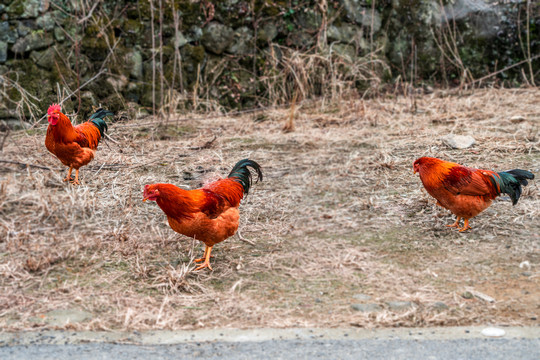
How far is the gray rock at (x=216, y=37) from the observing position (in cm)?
827

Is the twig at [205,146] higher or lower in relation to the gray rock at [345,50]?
lower

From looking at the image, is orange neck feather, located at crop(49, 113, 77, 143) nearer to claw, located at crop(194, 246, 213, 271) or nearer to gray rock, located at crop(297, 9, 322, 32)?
claw, located at crop(194, 246, 213, 271)

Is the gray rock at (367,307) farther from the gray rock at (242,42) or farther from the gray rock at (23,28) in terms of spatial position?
the gray rock at (23,28)

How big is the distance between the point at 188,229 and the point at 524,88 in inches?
271

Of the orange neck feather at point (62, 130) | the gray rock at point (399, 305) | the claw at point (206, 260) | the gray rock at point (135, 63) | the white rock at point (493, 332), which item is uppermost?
the gray rock at point (135, 63)

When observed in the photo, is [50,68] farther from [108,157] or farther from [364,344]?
[364,344]

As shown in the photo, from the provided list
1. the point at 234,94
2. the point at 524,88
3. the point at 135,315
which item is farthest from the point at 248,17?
the point at 135,315

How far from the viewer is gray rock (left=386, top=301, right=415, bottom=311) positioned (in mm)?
3504

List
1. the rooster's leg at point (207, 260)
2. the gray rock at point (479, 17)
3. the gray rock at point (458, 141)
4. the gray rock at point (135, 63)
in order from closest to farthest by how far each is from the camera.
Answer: the rooster's leg at point (207, 260), the gray rock at point (458, 141), the gray rock at point (135, 63), the gray rock at point (479, 17)

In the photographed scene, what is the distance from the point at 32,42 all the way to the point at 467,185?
18.6 feet

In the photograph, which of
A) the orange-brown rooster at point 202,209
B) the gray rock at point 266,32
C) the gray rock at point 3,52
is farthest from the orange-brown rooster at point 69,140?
the gray rock at point 266,32

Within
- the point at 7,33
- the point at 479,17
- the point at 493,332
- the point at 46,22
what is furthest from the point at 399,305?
the point at 479,17

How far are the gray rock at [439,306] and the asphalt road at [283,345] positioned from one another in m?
0.25

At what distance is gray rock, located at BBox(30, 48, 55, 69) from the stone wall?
0.04ft
